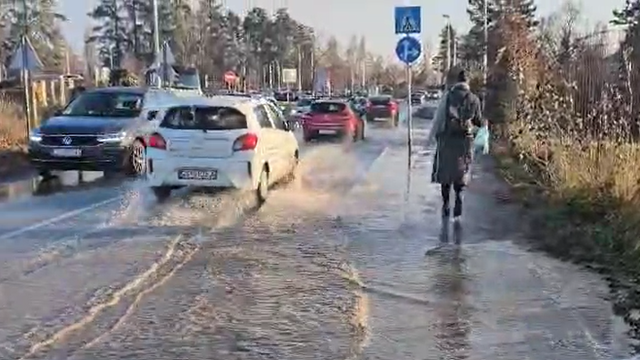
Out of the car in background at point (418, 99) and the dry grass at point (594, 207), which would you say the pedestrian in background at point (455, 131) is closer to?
the dry grass at point (594, 207)

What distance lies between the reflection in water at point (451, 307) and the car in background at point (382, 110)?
41.7 meters

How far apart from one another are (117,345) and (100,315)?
81 cm

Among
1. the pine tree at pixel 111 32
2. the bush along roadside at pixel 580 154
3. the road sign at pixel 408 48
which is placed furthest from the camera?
the pine tree at pixel 111 32

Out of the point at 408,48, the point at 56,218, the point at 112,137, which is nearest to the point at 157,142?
the point at 56,218

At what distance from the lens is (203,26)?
8319 cm

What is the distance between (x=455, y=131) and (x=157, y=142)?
15.2ft

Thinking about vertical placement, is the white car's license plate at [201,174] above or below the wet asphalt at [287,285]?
above

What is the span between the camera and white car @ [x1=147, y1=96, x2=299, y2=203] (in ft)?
44.2

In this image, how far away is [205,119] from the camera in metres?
13.8

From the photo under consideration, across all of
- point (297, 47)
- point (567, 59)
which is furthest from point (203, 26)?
point (567, 59)

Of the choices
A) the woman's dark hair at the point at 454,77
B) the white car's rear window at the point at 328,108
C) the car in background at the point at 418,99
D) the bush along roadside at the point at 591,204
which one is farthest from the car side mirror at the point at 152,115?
the car in background at the point at 418,99

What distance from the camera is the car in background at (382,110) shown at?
51250 millimetres

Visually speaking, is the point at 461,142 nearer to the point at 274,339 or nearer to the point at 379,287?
the point at 379,287

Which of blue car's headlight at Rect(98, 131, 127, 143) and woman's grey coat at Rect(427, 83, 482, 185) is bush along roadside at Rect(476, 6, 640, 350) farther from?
blue car's headlight at Rect(98, 131, 127, 143)
